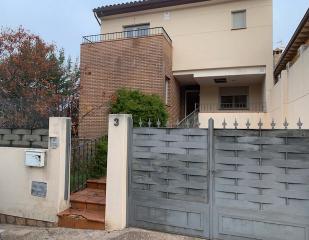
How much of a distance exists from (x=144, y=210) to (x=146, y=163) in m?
0.87

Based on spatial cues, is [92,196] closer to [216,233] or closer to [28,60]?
[216,233]

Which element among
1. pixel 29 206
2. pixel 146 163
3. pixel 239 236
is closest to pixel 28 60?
pixel 29 206

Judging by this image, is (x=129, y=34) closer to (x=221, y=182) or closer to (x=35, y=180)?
(x=35, y=180)

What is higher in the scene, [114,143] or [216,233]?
[114,143]

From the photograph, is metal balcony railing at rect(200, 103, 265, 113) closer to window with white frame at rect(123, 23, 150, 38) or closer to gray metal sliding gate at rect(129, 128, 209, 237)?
window with white frame at rect(123, 23, 150, 38)

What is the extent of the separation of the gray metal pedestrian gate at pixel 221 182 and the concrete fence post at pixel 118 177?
133mm

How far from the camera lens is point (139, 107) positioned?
8.12 meters

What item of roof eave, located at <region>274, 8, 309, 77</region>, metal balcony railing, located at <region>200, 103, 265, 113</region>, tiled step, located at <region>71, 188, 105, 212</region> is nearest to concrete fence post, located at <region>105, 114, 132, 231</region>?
tiled step, located at <region>71, 188, 105, 212</region>

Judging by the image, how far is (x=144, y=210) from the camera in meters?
5.37

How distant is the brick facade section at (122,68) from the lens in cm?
1172

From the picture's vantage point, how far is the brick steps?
561 cm

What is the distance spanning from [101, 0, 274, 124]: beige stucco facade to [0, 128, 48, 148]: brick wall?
311 inches

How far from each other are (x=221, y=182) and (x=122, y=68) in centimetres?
831

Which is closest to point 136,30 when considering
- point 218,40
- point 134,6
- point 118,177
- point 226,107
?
point 134,6
